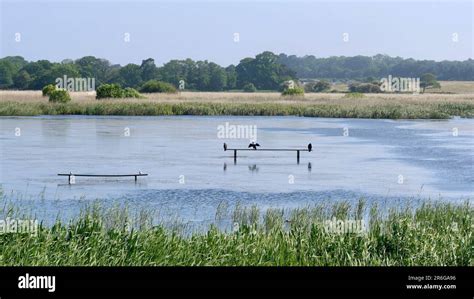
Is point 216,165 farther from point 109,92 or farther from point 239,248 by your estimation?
point 109,92

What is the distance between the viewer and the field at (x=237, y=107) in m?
58.0

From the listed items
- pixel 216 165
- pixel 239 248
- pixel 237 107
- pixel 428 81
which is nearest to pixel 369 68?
pixel 428 81

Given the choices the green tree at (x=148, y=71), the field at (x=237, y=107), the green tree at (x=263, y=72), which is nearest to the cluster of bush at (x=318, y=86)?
the green tree at (x=263, y=72)

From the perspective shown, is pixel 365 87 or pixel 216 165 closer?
pixel 216 165

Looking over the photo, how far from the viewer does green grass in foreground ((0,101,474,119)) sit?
57594 mm

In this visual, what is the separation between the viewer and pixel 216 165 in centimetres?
3048

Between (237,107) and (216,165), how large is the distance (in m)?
28.7

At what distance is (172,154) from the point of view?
33.4m

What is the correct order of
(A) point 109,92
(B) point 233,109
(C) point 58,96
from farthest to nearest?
(A) point 109,92 < (C) point 58,96 < (B) point 233,109

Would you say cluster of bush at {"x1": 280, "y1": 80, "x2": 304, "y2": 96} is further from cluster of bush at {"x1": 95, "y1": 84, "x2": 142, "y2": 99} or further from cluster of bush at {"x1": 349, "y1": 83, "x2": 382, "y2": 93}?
cluster of bush at {"x1": 95, "y1": 84, "x2": 142, "y2": 99}

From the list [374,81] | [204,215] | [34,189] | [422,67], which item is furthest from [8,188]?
[374,81]

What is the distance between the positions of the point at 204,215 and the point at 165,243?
7.72m

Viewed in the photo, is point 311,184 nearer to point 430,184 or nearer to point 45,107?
point 430,184

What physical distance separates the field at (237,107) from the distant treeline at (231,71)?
244 cm
